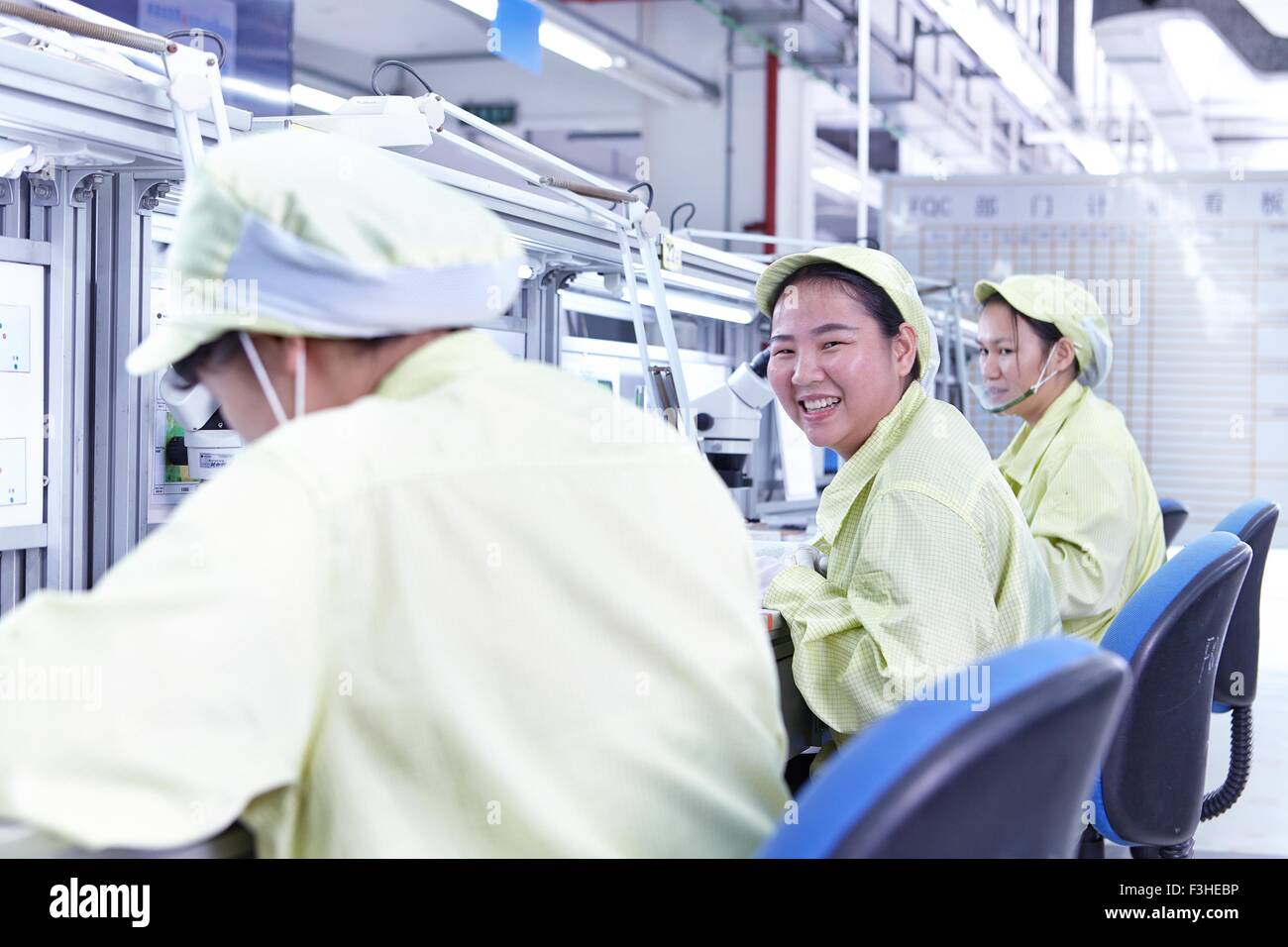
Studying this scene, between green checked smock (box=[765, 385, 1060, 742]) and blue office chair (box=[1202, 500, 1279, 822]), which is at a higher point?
green checked smock (box=[765, 385, 1060, 742])

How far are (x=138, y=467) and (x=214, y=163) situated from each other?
1077mm

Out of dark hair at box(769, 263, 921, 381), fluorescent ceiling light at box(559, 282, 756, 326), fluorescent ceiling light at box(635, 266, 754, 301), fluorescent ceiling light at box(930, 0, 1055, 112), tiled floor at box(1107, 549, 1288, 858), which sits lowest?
tiled floor at box(1107, 549, 1288, 858)

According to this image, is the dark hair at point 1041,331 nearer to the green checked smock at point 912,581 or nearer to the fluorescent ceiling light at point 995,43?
the green checked smock at point 912,581

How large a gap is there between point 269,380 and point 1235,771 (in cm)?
266

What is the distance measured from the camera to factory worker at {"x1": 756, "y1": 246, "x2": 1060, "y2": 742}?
5.60 ft

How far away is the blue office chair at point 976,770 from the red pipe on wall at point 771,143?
7263mm

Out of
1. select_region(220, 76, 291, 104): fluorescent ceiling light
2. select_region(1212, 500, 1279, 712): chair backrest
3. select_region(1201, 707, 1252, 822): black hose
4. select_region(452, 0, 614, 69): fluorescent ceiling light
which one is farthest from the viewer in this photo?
select_region(452, 0, 614, 69): fluorescent ceiling light

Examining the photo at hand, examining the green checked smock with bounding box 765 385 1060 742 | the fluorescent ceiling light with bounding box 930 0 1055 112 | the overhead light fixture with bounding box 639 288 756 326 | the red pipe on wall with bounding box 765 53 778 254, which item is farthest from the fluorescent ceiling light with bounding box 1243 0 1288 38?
the green checked smock with bounding box 765 385 1060 742

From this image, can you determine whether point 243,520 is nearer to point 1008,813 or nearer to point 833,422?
point 1008,813

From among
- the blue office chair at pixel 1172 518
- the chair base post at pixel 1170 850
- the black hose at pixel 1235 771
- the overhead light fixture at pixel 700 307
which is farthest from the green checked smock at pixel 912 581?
the blue office chair at pixel 1172 518

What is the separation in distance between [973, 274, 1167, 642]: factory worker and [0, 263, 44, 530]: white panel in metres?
1.82

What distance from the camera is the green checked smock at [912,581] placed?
1695mm

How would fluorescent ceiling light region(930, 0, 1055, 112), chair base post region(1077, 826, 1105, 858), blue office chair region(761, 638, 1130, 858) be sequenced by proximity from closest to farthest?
blue office chair region(761, 638, 1130, 858), chair base post region(1077, 826, 1105, 858), fluorescent ceiling light region(930, 0, 1055, 112)

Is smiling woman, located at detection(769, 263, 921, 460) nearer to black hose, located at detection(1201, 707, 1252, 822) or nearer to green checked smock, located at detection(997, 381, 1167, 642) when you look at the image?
green checked smock, located at detection(997, 381, 1167, 642)
